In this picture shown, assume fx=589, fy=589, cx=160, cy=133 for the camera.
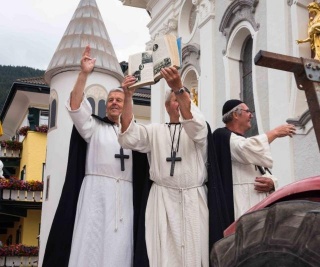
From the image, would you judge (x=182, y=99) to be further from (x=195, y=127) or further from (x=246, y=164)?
(x=246, y=164)

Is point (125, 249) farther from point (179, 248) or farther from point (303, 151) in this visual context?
point (303, 151)

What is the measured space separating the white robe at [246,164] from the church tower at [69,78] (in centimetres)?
1687

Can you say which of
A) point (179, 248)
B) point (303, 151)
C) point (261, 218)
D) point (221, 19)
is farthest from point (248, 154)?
point (221, 19)

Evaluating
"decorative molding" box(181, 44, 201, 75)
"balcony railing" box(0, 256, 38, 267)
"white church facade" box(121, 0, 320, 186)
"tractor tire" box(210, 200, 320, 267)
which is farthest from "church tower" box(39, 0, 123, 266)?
"tractor tire" box(210, 200, 320, 267)

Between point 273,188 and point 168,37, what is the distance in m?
1.53

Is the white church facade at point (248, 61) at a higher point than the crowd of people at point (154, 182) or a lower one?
higher

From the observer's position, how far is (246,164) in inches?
189

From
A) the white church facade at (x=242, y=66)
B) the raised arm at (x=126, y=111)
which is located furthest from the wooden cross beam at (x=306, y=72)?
the white church facade at (x=242, y=66)

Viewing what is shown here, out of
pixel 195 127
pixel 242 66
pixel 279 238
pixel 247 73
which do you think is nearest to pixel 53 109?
pixel 242 66

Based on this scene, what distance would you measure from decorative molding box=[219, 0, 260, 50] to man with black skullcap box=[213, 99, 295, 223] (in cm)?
710

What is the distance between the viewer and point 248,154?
4.63 metres

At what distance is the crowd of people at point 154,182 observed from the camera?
426cm

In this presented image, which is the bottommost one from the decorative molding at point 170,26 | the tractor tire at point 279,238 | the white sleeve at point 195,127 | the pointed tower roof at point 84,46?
the tractor tire at point 279,238

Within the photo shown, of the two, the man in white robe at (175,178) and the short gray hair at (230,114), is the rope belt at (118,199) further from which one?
the short gray hair at (230,114)
